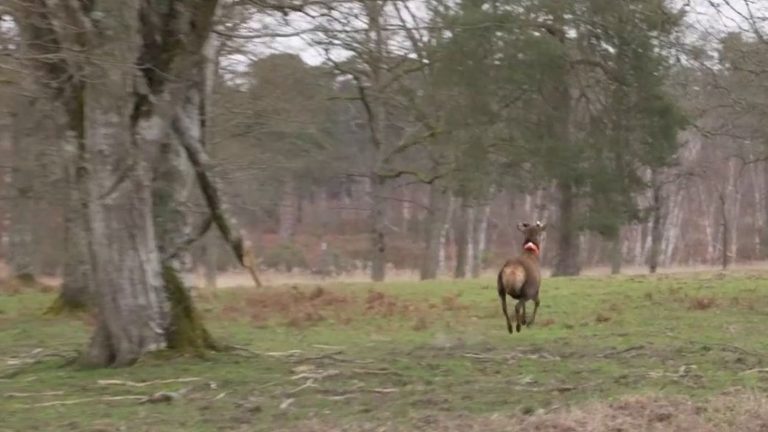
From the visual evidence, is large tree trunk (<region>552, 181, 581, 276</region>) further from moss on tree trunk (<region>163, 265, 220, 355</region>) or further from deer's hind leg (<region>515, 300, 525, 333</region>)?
moss on tree trunk (<region>163, 265, 220, 355</region>)

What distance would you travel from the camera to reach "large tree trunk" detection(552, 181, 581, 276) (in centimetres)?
3531

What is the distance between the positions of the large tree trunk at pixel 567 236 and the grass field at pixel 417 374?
1640 cm

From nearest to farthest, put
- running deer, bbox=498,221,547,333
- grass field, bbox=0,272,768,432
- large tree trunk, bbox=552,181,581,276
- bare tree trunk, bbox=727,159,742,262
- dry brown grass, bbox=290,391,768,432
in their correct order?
dry brown grass, bbox=290,391,768,432, grass field, bbox=0,272,768,432, running deer, bbox=498,221,547,333, large tree trunk, bbox=552,181,581,276, bare tree trunk, bbox=727,159,742,262

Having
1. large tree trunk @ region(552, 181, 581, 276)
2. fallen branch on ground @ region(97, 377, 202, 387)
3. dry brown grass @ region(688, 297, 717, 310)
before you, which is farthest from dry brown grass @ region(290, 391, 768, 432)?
large tree trunk @ region(552, 181, 581, 276)

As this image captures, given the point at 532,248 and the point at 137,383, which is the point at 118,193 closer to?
the point at 137,383

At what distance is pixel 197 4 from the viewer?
10.9m

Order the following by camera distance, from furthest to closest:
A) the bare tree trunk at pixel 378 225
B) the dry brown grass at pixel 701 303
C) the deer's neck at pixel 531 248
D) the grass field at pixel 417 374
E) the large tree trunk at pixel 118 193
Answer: the bare tree trunk at pixel 378 225
the dry brown grass at pixel 701 303
the deer's neck at pixel 531 248
the large tree trunk at pixel 118 193
the grass field at pixel 417 374

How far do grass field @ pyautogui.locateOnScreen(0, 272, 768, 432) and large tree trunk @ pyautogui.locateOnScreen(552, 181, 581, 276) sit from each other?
16.4m

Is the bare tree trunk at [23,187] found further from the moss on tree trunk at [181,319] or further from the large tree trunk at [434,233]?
the large tree trunk at [434,233]

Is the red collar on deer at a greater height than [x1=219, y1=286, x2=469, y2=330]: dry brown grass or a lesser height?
greater

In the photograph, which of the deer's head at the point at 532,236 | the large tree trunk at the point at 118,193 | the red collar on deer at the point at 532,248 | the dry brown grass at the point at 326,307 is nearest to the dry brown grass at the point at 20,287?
the dry brown grass at the point at 326,307

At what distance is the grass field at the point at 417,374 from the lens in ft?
28.0

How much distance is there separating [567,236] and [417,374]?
27.2 m

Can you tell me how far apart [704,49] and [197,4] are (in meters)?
6.48
